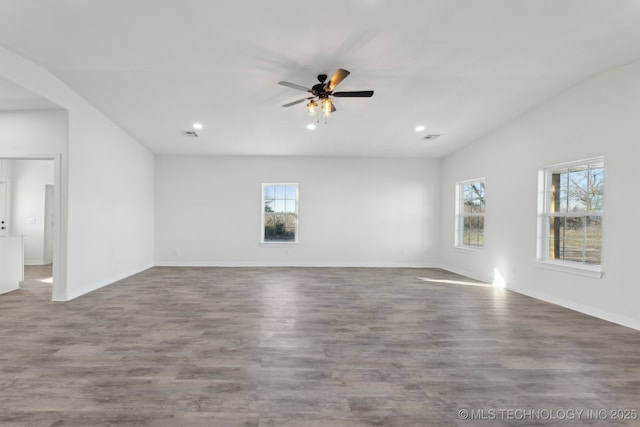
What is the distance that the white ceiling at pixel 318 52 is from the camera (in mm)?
2809

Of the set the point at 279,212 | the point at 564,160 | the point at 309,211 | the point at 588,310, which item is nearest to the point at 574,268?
the point at 588,310

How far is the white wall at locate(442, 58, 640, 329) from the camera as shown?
3.61m

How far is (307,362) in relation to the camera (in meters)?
2.51

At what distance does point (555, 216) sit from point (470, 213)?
1.99 meters

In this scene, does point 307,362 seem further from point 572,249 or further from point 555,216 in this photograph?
point 555,216

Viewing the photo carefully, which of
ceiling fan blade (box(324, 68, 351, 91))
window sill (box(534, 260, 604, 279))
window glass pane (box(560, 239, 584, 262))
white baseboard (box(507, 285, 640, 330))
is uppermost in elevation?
ceiling fan blade (box(324, 68, 351, 91))

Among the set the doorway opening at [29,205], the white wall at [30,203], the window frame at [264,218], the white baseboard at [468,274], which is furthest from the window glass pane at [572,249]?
the white wall at [30,203]

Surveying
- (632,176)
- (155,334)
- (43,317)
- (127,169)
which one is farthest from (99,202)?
(632,176)

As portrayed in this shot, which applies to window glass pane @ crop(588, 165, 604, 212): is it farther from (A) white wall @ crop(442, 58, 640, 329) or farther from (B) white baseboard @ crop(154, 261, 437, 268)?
(B) white baseboard @ crop(154, 261, 437, 268)

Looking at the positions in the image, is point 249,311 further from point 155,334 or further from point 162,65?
point 162,65

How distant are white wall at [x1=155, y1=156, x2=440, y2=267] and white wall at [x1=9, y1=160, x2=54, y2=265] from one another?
2718mm

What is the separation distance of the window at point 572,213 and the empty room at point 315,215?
30 mm

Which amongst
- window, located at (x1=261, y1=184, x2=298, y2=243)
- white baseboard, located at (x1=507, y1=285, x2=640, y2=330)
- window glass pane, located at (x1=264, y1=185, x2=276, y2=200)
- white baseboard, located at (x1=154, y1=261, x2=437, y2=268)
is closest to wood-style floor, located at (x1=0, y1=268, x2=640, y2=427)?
white baseboard, located at (x1=507, y1=285, x2=640, y2=330)

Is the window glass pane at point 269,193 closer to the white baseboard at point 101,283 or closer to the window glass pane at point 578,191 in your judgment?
the white baseboard at point 101,283
